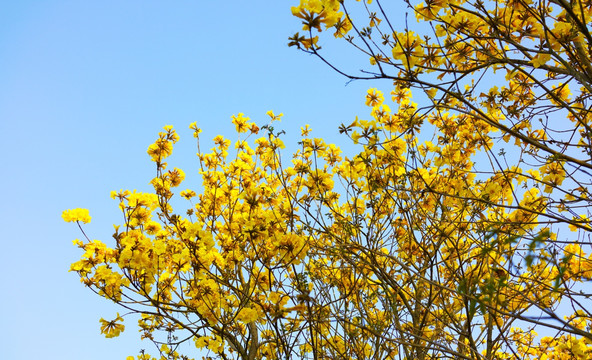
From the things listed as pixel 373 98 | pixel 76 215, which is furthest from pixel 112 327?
pixel 373 98

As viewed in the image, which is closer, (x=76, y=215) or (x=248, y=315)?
(x=248, y=315)

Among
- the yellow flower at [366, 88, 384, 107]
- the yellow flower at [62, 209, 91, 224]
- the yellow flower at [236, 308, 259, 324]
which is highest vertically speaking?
the yellow flower at [366, 88, 384, 107]

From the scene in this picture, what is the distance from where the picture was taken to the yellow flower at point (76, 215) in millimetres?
3375

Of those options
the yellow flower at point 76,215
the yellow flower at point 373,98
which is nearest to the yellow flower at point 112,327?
the yellow flower at point 76,215

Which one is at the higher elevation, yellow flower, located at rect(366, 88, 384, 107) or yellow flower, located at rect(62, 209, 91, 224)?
yellow flower, located at rect(366, 88, 384, 107)

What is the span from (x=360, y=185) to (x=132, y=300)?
7.59ft

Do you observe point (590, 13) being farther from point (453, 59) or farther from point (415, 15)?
point (415, 15)

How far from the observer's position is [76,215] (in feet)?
11.1

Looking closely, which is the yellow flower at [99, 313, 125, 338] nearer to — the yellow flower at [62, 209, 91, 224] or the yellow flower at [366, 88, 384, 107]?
the yellow flower at [62, 209, 91, 224]

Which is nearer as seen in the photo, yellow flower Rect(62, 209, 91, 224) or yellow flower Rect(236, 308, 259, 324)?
yellow flower Rect(236, 308, 259, 324)

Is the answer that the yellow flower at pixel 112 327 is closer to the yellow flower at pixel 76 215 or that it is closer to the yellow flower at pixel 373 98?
the yellow flower at pixel 76 215

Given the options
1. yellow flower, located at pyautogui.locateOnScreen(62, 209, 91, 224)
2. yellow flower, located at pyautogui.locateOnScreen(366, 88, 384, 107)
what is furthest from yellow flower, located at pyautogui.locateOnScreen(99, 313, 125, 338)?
yellow flower, located at pyautogui.locateOnScreen(366, 88, 384, 107)

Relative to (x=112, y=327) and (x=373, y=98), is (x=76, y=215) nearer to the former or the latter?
(x=112, y=327)

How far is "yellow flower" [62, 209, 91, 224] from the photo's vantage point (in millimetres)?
3375
